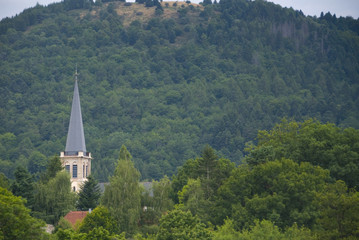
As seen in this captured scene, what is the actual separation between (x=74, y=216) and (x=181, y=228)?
64.3ft

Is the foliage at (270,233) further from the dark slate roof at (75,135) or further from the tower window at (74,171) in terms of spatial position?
the dark slate roof at (75,135)

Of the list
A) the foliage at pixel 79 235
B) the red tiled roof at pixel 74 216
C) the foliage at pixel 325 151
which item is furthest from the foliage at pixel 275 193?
the foliage at pixel 79 235

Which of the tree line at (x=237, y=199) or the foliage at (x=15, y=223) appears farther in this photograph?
the tree line at (x=237, y=199)

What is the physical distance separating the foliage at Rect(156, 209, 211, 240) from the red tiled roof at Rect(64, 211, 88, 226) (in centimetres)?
1543

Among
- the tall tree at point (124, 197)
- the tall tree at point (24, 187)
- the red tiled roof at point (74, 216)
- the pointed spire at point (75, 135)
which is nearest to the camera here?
the tall tree at point (124, 197)

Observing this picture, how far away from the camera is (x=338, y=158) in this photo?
244 feet

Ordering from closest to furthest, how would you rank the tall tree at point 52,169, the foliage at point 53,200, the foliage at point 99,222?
the foliage at point 99,222 < the foliage at point 53,200 < the tall tree at point 52,169

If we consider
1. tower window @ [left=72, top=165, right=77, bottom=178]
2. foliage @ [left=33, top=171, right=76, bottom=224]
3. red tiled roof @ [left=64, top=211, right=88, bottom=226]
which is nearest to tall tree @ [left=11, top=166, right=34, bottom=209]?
foliage @ [left=33, top=171, right=76, bottom=224]

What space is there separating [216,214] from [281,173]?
19.5 ft

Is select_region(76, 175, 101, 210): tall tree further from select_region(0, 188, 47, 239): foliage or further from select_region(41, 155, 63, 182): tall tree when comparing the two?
select_region(0, 188, 47, 239): foliage

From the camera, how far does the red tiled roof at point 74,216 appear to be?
76.5 meters

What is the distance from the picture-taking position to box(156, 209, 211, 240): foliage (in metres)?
58.3

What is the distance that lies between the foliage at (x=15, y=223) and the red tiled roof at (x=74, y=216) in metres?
21.5

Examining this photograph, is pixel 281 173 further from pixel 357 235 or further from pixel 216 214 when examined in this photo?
pixel 357 235
